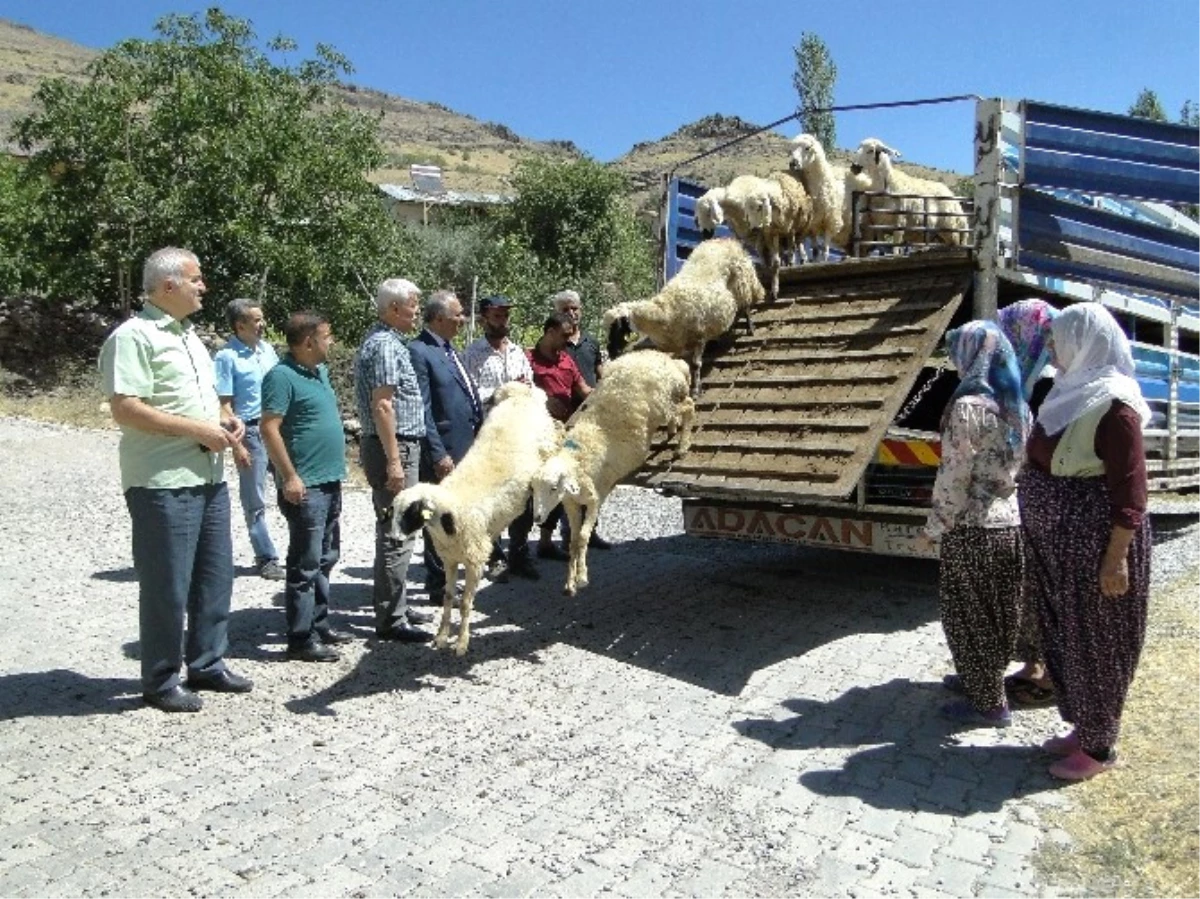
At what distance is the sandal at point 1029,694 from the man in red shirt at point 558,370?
361 cm

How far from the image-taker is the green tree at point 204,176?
57.0 feet

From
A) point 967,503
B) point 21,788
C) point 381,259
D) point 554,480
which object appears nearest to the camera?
point 21,788

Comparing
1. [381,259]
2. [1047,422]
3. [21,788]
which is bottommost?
[21,788]

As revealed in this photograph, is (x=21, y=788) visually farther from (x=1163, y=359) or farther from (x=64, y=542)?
(x=1163, y=359)

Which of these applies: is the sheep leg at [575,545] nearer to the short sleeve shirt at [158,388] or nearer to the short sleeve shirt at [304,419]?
the short sleeve shirt at [304,419]

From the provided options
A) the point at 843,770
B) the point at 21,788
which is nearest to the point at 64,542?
the point at 21,788

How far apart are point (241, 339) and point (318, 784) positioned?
4136 millimetres

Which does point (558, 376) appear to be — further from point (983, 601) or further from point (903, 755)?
point (903, 755)

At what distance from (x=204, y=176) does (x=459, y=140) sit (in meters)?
76.4

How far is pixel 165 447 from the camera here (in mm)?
4551

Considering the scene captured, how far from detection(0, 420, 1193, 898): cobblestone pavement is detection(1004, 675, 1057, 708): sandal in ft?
0.31

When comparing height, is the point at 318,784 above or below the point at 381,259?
below

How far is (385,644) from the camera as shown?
19.1ft

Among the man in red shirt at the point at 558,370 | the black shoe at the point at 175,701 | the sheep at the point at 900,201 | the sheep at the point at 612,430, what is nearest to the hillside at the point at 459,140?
the sheep at the point at 900,201
